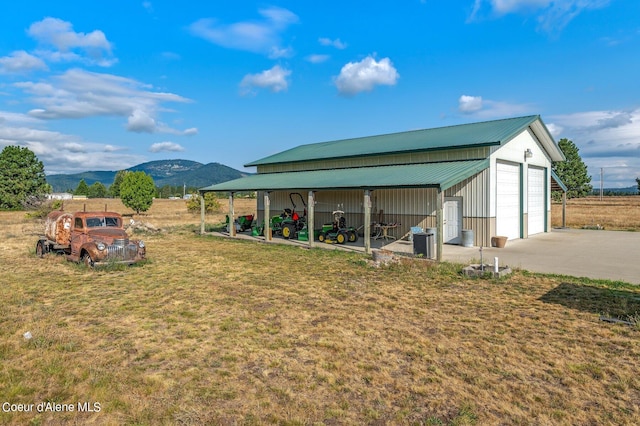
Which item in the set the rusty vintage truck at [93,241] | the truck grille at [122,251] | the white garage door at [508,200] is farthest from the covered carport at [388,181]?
the rusty vintage truck at [93,241]

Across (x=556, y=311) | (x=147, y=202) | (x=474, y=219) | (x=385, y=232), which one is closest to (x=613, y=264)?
(x=474, y=219)

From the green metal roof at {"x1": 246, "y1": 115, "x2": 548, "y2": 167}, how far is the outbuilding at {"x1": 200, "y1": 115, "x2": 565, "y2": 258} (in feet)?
0.22

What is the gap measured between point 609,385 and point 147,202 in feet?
138

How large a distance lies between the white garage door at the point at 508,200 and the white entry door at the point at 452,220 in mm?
1673

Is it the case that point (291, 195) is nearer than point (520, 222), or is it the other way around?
point (520, 222)

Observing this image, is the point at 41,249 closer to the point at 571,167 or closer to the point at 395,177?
the point at 395,177

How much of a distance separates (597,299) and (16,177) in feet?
191

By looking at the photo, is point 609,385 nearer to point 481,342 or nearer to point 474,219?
point 481,342

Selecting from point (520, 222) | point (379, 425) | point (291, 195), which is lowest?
point (379, 425)

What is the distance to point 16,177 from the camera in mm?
45844

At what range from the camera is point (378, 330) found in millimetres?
6520

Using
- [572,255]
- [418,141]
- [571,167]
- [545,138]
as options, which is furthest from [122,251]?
[571,167]

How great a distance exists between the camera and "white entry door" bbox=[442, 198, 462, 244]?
17.2 meters

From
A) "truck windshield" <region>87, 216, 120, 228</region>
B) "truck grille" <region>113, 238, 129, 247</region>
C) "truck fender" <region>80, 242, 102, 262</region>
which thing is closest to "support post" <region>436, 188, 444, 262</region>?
"truck grille" <region>113, 238, 129, 247</region>
